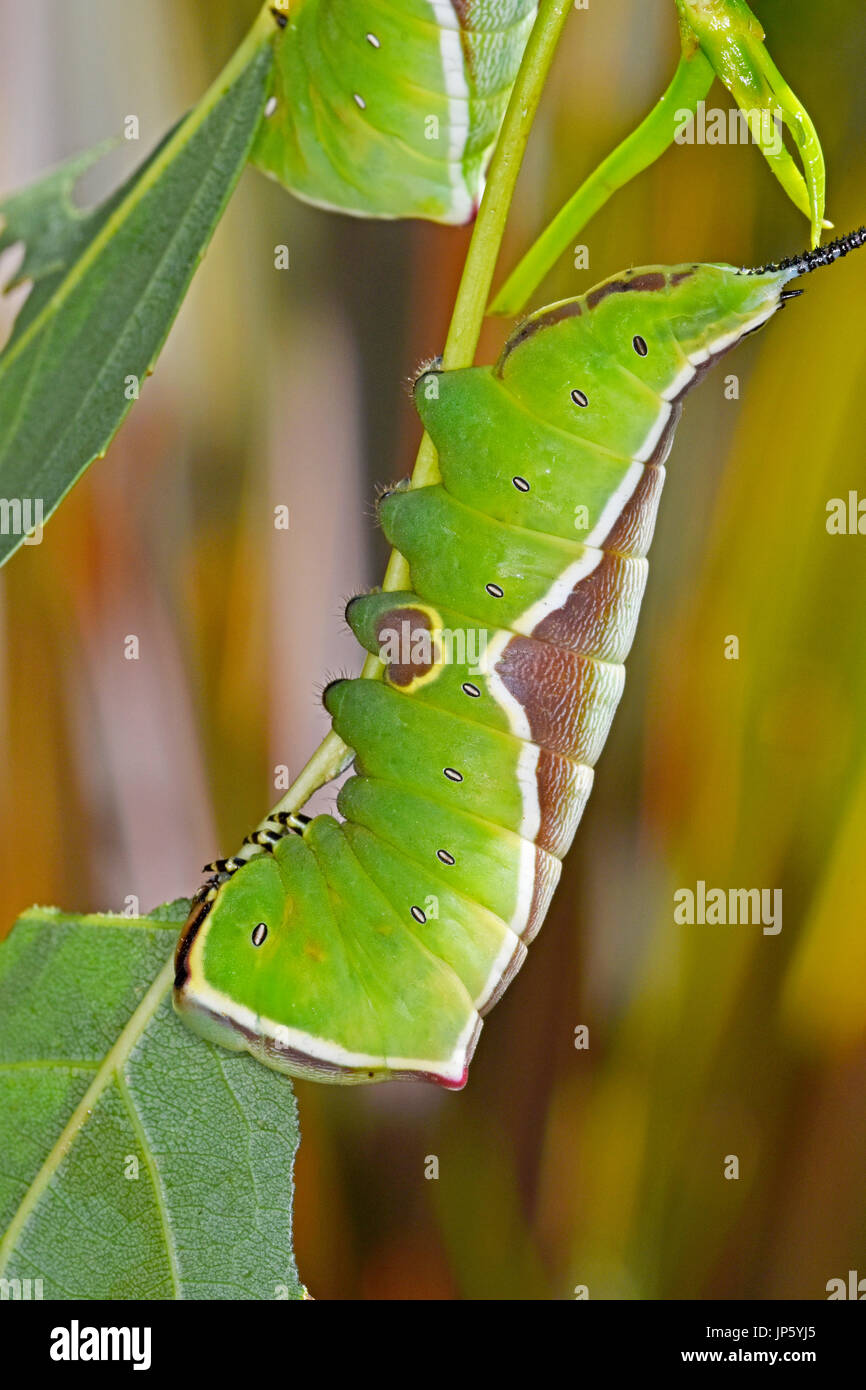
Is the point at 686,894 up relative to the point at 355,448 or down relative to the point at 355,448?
down

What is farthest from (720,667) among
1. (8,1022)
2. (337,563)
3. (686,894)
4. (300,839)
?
(8,1022)

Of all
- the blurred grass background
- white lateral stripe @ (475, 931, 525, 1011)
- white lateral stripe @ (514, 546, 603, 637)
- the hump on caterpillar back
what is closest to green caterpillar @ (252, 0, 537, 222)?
the hump on caterpillar back

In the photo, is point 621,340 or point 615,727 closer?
point 621,340

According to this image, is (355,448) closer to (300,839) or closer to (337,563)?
(337,563)

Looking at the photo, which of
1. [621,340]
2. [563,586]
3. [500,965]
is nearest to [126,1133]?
[500,965]

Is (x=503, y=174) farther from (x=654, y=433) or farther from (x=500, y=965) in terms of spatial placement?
(x=500, y=965)

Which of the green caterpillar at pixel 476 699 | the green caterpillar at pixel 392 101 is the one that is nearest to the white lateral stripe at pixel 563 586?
the green caterpillar at pixel 476 699

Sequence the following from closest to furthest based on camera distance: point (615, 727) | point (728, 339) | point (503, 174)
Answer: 1. point (503, 174)
2. point (728, 339)
3. point (615, 727)
